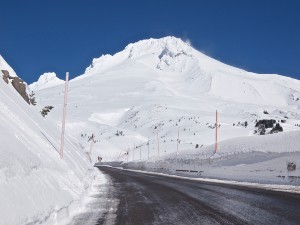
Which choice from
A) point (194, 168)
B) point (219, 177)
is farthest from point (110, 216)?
point (194, 168)

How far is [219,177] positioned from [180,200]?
75.6ft

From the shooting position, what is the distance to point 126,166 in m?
A: 93.9

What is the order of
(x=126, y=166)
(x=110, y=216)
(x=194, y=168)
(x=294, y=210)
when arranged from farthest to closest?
(x=126, y=166), (x=194, y=168), (x=294, y=210), (x=110, y=216)

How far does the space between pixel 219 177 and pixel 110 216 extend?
27.7 metres

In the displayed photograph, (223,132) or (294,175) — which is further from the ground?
(223,132)

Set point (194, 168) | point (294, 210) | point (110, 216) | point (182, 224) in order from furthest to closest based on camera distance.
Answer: point (194, 168), point (294, 210), point (110, 216), point (182, 224)

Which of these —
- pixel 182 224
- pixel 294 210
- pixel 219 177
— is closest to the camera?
pixel 182 224

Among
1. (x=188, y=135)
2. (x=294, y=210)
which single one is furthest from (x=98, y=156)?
(x=294, y=210)

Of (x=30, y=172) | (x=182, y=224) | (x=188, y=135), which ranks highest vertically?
(x=188, y=135)

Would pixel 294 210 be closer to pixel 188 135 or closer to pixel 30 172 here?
pixel 30 172

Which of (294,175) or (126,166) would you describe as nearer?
(294,175)

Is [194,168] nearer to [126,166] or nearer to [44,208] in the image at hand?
[44,208]

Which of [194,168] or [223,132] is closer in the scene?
[194,168]

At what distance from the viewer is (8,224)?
6672 mm
